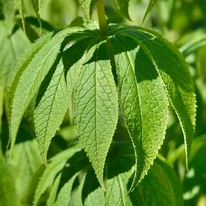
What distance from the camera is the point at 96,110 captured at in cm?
108

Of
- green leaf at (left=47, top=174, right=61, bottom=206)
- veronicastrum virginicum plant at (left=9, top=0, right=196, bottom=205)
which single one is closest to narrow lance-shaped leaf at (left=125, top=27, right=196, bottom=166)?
veronicastrum virginicum plant at (left=9, top=0, right=196, bottom=205)

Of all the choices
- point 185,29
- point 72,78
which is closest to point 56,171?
point 72,78

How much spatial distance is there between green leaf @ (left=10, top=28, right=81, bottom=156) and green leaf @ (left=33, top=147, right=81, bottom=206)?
23 cm

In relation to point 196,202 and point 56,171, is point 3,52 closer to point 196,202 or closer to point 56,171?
point 56,171

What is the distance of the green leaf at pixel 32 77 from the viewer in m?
1.14

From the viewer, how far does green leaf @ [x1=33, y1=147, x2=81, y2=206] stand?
4.47ft

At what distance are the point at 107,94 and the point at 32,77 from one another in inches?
7.0

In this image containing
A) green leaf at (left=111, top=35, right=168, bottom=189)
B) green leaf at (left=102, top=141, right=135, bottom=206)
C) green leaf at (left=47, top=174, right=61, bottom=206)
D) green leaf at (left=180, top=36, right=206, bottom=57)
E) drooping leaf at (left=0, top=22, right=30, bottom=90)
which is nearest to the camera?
green leaf at (left=111, top=35, right=168, bottom=189)

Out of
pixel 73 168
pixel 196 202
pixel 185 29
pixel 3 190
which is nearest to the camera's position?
pixel 73 168

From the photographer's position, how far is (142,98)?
3.52 ft

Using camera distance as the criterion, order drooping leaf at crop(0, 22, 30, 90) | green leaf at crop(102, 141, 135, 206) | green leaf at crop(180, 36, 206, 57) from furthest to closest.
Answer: green leaf at crop(180, 36, 206, 57), drooping leaf at crop(0, 22, 30, 90), green leaf at crop(102, 141, 135, 206)

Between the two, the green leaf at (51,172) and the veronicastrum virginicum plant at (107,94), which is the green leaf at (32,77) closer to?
the veronicastrum virginicum plant at (107,94)

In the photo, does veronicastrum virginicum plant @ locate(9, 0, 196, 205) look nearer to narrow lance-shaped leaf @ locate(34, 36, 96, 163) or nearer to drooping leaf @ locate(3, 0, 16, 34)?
narrow lance-shaped leaf @ locate(34, 36, 96, 163)

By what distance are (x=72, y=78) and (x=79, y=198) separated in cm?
28
